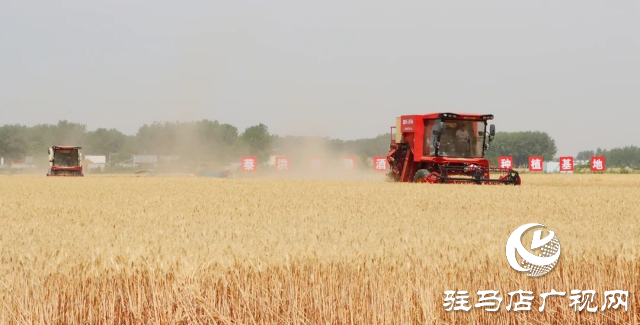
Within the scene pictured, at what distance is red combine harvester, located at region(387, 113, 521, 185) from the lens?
75.6 feet

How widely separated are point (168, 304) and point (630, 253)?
3.82 meters

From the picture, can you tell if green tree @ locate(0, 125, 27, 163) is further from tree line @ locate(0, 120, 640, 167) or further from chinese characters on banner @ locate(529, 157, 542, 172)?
chinese characters on banner @ locate(529, 157, 542, 172)

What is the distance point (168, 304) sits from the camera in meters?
5.03

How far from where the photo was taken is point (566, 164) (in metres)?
59.8

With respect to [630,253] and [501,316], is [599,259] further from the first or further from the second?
[501,316]

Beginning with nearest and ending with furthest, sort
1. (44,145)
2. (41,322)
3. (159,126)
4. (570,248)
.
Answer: (41,322)
(570,248)
(159,126)
(44,145)

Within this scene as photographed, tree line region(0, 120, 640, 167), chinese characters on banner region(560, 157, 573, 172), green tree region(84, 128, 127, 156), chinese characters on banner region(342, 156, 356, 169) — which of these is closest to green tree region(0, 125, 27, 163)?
tree line region(0, 120, 640, 167)

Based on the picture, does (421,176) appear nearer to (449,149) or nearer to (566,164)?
(449,149)

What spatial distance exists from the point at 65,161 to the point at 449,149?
87.1ft

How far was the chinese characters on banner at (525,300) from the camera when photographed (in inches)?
201

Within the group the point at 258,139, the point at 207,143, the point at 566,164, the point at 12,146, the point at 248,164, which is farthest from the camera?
the point at 12,146

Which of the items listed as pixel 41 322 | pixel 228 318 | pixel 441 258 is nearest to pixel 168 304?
pixel 228 318

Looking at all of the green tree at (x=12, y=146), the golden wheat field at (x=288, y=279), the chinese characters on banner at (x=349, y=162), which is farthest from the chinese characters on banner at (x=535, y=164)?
the green tree at (x=12, y=146)

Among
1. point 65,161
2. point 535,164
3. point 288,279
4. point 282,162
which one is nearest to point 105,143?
point 282,162
